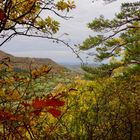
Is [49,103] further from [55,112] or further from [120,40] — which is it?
[120,40]

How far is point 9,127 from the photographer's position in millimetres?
1924

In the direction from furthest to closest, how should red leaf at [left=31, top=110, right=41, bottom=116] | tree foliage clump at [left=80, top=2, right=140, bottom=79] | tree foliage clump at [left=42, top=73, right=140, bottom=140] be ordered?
tree foliage clump at [left=80, top=2, right=140, bottom=79], tree foliage clump at [left=42, top=73, right=140, bottom=140], red leaf at [left=31, top=110, right=41, bottom=116]

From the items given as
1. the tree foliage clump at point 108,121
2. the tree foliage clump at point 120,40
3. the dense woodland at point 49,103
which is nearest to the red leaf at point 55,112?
→ the dense woodland at point 49,103

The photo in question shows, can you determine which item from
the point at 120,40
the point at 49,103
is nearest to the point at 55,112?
the point at 49,103

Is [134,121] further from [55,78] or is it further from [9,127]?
[9,127]

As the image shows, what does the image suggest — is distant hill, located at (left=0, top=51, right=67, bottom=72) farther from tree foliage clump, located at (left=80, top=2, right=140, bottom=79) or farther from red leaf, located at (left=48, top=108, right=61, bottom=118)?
tree foliage clump, located at (left=80, top=2, right=140, bottom=79)

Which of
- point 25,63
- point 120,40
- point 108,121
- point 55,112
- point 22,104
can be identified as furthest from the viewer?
point 120,40

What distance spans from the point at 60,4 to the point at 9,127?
81.1 inches

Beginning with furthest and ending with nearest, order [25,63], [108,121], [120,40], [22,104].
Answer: [120,40] → [108,121] → [25,63] → [22,104]

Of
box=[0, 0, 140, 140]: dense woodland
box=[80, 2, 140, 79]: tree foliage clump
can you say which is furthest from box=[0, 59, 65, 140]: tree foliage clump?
box=[80, 2, 140, 79]: tree foliage clump

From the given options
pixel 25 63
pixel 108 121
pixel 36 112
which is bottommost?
pixel 108 121

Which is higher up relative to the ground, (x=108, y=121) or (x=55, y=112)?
(x=55, y=112)

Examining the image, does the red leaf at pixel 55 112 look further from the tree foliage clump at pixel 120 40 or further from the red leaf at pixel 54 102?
the tree foliage clump at pixel 120 40

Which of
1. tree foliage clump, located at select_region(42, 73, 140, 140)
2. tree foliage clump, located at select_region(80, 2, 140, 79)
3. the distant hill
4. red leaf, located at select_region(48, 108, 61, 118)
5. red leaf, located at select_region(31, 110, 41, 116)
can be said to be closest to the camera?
red leaf, located at select_region(48, 108, 61, 118)
